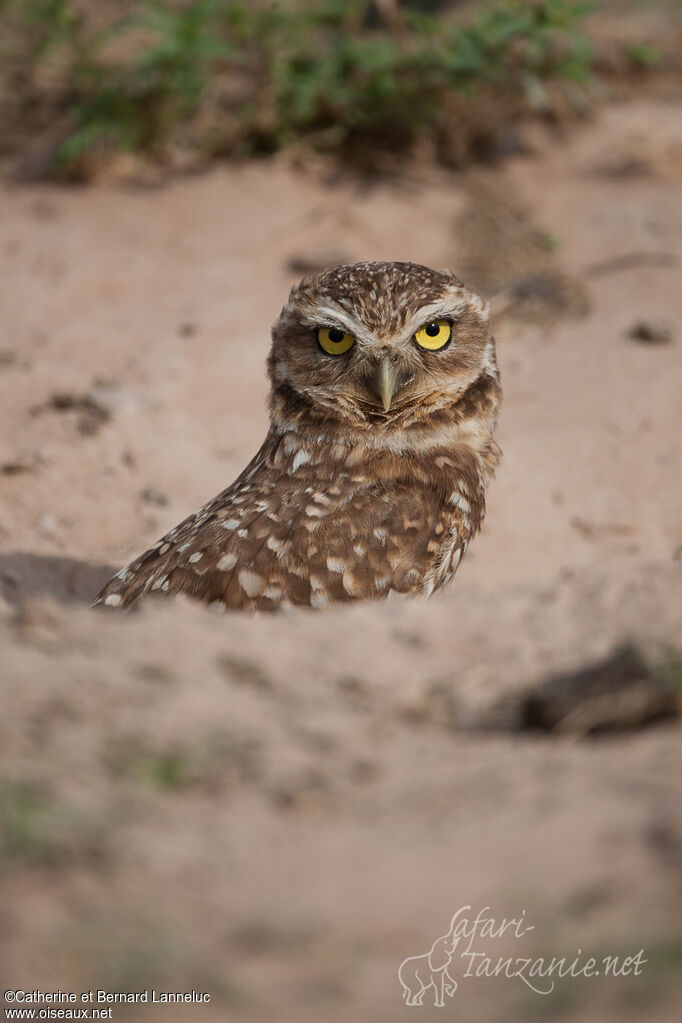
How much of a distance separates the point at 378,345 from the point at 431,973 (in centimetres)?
228

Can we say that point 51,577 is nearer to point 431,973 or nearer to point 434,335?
point 434,335

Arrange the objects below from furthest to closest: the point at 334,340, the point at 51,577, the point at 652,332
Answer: the point at 652,332 < the point at 51,577 < the point at 334,340

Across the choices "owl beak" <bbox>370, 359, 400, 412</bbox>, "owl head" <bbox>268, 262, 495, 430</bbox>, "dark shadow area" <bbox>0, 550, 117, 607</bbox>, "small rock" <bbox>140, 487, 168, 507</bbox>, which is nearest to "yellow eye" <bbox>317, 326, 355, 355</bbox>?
"owl head" <bbox>268, 262, 495, 430</bbox>

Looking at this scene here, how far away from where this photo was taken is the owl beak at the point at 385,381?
3480mm

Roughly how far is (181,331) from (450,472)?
9.91 feet

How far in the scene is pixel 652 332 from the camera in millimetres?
5918

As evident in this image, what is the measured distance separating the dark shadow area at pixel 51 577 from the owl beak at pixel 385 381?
1.58m

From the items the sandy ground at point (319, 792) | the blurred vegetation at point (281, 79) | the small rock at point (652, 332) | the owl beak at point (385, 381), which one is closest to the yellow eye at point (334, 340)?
the owl beak at point (385, 381)

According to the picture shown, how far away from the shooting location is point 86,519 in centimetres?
485

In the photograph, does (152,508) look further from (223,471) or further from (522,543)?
(522,543)

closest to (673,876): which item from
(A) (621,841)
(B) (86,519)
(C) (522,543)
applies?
(A) (621,841)

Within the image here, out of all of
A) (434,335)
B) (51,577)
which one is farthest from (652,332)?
(51,577)

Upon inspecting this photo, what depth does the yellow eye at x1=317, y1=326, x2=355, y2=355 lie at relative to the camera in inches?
140

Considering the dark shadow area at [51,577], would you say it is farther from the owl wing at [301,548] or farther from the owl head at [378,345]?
the owl head at [378,345]
